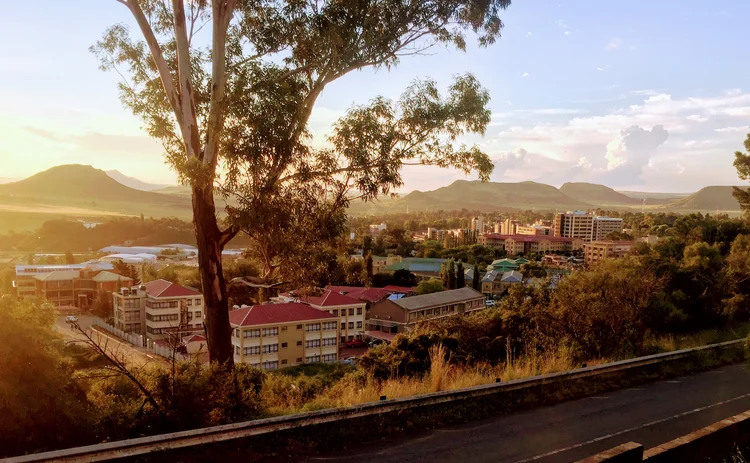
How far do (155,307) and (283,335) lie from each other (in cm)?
1471

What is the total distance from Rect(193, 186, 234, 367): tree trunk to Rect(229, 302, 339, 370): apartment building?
20.9 m

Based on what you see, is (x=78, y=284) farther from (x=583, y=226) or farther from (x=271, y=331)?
(x=583, y=226)

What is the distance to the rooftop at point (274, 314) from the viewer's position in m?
29.5

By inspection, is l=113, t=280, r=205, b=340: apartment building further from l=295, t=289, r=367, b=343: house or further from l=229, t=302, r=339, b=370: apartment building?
l=229, t=302, r=339, b=370: apartment building

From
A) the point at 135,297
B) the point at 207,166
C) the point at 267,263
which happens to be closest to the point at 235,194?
the point at 207,166

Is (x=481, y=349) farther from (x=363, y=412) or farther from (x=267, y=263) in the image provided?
(x=363, y=412)

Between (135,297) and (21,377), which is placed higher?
(21,377)

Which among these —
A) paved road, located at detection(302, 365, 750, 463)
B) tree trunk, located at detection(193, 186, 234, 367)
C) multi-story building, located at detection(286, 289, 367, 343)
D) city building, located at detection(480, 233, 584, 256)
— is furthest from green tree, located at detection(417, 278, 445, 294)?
city building, located at detection(480, 233, 584, 256)

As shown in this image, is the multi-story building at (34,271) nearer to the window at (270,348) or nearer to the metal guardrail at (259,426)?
the window at (270,348)

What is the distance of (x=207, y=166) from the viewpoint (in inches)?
292

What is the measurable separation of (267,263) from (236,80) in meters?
3.17

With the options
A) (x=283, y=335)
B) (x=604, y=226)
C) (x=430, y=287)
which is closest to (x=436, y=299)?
(x=430, y=287)

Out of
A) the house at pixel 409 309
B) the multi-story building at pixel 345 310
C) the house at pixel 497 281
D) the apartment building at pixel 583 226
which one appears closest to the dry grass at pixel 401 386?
the multi-story building at pixel 345 310

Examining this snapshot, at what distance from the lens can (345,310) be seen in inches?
1550
